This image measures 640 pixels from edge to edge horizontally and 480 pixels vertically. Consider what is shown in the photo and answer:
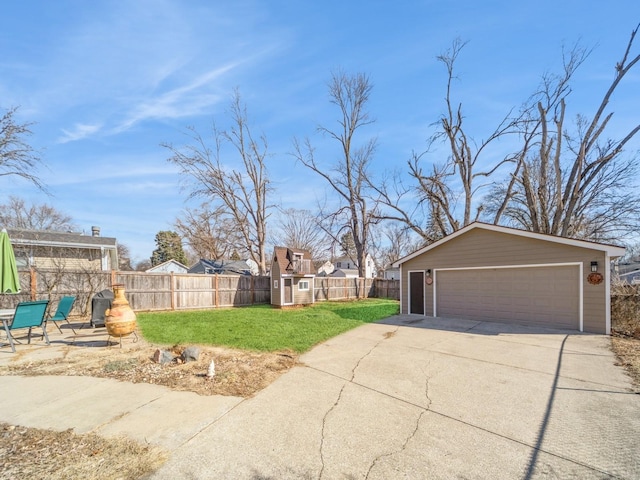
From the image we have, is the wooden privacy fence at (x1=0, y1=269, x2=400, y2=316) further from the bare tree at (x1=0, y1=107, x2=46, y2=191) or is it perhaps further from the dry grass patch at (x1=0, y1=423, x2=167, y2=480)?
the dry grass patch at (x1=0, y1=423, x2=167, y2=480)

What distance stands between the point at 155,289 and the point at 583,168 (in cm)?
2087

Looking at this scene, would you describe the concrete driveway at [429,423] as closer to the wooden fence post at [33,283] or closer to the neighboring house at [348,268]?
the wooden fence post at [33,283]

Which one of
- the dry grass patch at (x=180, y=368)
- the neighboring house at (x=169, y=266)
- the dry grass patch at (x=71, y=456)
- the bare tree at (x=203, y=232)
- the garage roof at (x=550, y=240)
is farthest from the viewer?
the neighboring house at (x=169, y=266)

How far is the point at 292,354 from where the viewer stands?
581cm

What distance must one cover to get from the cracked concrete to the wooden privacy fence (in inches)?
308

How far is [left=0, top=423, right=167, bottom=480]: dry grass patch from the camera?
7.59ft

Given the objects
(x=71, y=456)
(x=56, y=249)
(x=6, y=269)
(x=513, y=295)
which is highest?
(x=56, y=249)

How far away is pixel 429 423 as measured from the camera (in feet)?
10.5

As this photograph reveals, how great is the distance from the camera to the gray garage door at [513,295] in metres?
8.58

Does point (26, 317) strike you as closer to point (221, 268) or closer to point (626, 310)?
point (626, 310)

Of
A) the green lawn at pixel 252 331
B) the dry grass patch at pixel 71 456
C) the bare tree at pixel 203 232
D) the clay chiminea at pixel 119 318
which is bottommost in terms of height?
the green lawn at pixel 252 331

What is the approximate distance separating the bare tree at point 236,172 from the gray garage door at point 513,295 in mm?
14310

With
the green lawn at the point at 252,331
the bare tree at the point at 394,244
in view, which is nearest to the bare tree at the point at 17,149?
the green lawn at the point at 252,331

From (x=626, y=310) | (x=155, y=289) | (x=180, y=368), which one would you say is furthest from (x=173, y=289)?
(x=626, y=310)
